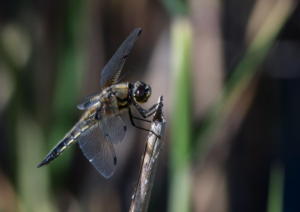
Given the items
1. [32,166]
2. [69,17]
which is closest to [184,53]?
[69,17]

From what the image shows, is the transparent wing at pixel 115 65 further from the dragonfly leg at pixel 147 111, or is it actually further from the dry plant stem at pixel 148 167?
the dry plant stem at pixel 148 167

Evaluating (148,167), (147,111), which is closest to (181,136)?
(147,111)

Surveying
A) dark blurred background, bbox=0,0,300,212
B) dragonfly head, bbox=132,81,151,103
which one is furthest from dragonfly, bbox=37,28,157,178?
dark blurred background, bbox=0,0,300,212

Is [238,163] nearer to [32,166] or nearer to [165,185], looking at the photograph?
[165,185]

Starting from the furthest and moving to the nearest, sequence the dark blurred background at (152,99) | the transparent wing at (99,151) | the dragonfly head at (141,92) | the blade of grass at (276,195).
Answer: the dark blurred background at (152,99) < the dragonfly head at (141,92) < the transparent wing at (99,151) < the blade of grass at (276,195)

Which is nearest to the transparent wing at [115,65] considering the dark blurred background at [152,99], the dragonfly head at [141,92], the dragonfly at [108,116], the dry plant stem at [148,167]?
the dragonfly at [108,116]
